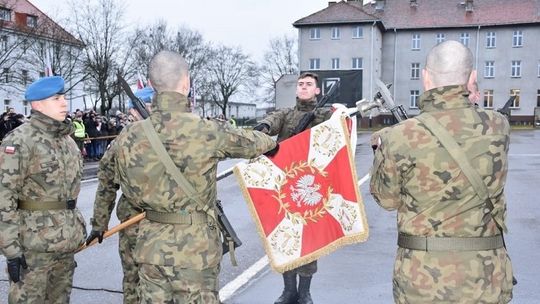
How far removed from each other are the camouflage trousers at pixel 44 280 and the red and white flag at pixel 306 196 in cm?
152

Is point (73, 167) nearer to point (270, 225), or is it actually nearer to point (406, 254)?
point (270, 225)

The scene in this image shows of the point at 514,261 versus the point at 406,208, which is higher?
the point at 406,208

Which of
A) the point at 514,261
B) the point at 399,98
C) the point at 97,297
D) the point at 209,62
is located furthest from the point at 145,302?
the point at 209,62

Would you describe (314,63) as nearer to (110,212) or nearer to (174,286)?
(110,212)

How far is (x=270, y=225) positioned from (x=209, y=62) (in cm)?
6894

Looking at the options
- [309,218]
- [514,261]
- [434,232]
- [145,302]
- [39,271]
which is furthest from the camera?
[514,261]

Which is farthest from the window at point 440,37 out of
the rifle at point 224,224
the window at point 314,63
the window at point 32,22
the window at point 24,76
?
the rifle at point 224,224

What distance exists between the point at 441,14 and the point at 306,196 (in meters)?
59.2

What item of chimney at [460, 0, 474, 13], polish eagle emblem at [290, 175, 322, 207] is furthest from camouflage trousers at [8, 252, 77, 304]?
chimney at [460, 0, 474, 13]

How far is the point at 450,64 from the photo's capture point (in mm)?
2789

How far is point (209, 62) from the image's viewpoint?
2837 inches

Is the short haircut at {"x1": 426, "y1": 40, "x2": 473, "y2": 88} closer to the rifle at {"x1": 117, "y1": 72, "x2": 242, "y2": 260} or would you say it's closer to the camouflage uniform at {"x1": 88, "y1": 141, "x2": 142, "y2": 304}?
the rifle at {"x1": 117, "y1": 72, "x2": 242, "y2": 260}

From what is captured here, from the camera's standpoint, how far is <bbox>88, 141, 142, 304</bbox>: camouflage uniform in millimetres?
3947

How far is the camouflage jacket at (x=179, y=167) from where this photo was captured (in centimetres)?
319
